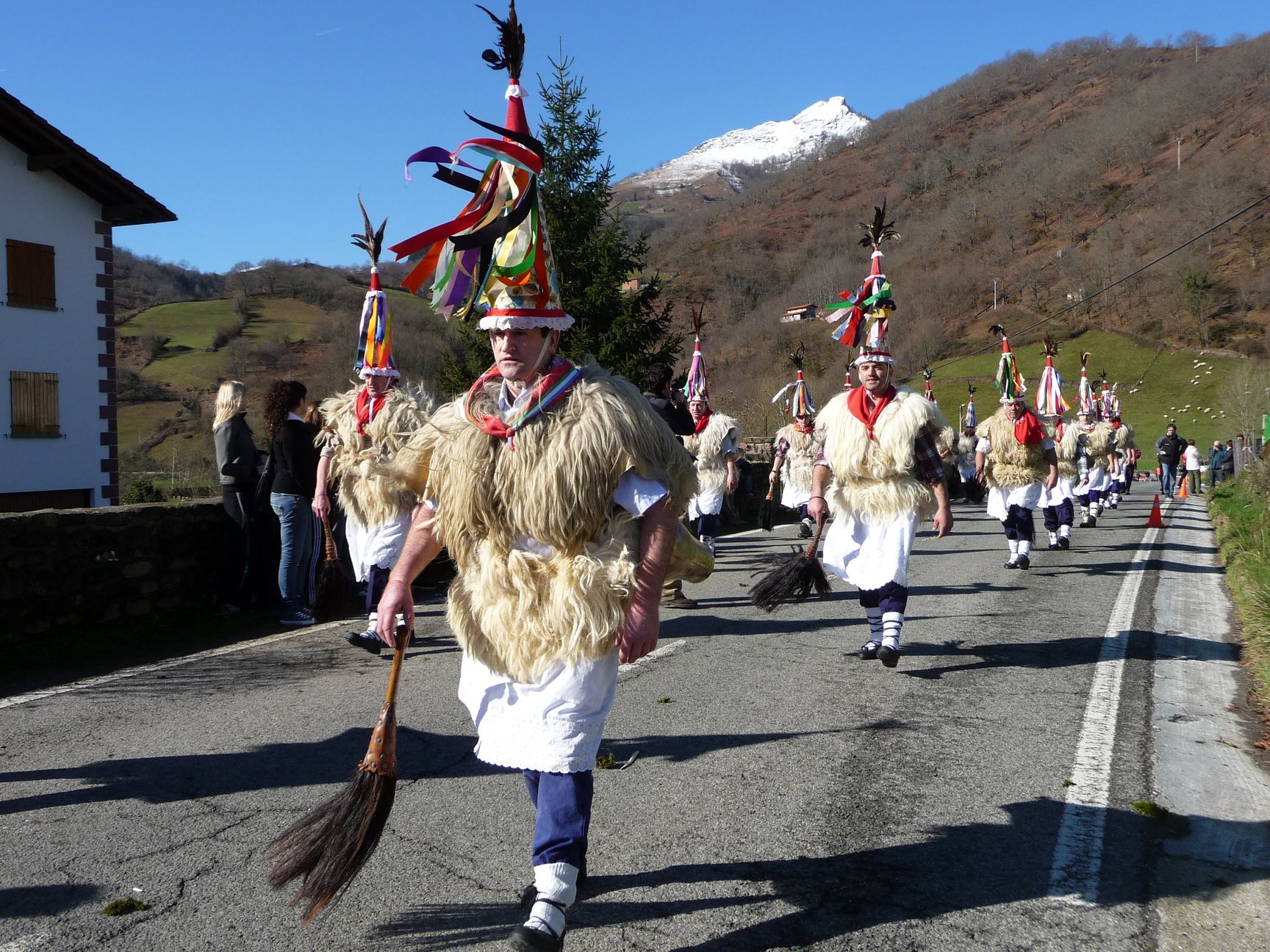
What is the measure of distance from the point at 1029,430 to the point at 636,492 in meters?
11.6

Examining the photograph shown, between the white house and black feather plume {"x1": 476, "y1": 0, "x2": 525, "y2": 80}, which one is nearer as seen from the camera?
black feather plume {"x1": 476, "y1": 0, "x2": 525, "y2": 80}

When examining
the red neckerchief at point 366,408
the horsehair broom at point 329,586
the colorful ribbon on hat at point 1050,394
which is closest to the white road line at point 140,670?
the horsehair broom at point 329,586

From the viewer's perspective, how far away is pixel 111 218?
2453 cm

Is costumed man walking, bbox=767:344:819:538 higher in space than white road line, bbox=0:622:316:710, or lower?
higher

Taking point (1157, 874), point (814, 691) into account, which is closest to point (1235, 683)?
point (814, 691)

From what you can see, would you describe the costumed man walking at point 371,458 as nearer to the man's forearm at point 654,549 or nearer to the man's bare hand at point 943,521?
the man's bare hand at point 943,521

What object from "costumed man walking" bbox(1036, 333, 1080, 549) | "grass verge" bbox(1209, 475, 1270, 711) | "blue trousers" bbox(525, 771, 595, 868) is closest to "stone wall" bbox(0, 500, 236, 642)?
"blue trousers" bbox(525, 771, 595, 868)

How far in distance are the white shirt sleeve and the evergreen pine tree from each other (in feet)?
64.0

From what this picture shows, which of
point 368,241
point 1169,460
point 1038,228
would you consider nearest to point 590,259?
point 368,241

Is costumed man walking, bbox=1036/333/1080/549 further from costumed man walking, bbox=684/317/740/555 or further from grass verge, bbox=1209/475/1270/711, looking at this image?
costumed man walking, bbox=684/317/740/555

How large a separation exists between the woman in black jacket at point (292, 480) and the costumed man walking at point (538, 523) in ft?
18.3

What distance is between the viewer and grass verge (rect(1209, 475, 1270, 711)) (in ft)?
24.8

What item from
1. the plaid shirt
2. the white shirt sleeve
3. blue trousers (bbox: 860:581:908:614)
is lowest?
blue trousers (bbox: 860:581:908:614)

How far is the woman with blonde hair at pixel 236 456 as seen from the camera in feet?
30.8
